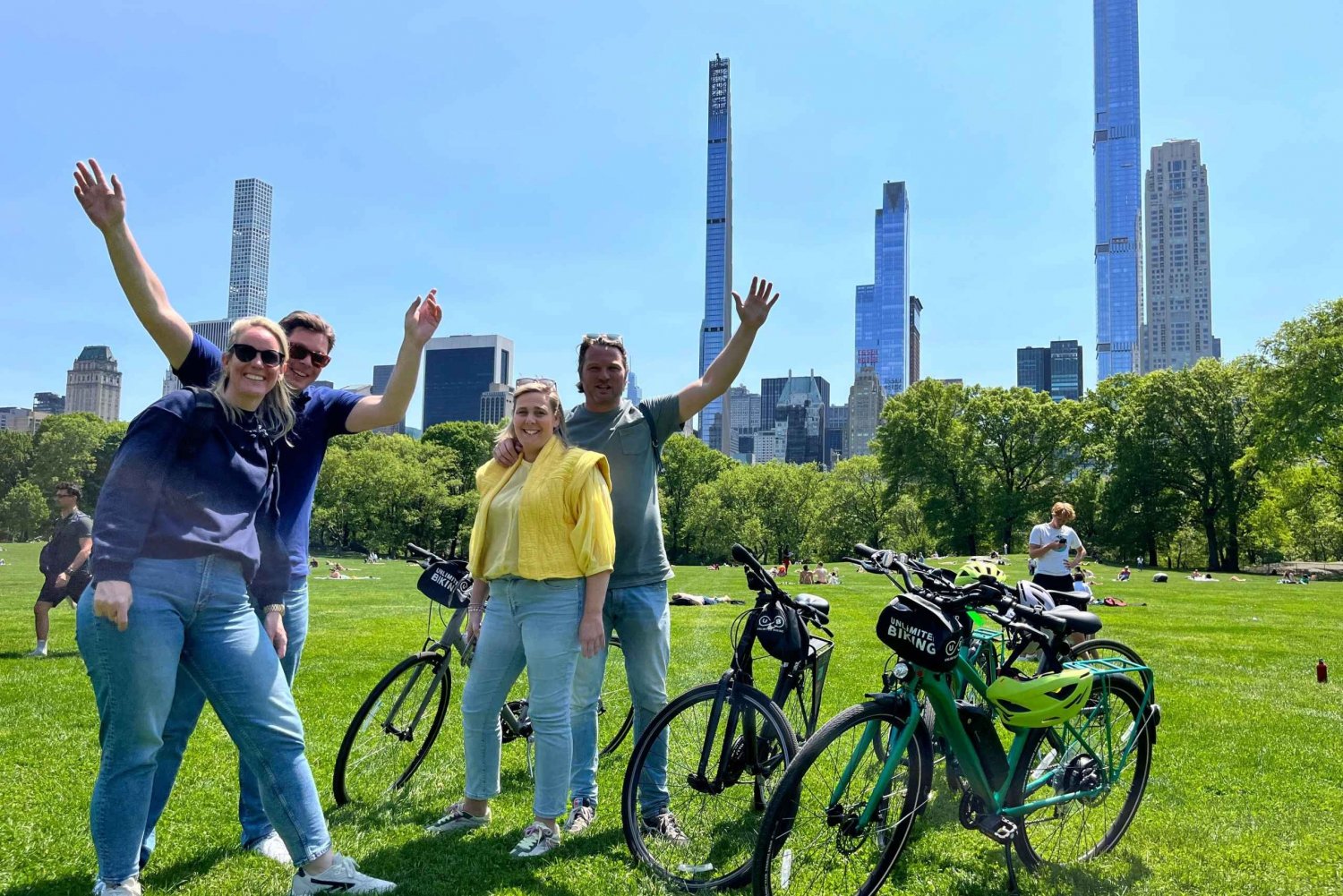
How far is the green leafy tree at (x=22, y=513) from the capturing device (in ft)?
226

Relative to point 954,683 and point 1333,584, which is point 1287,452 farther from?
point 954,683

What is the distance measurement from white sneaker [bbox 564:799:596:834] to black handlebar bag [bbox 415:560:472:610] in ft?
4.13

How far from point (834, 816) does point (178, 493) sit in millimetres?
2605

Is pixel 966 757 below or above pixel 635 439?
below

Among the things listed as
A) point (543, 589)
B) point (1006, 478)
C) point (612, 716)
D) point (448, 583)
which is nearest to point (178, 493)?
point (543, 589)

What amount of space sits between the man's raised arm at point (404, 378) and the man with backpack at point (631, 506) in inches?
24.7

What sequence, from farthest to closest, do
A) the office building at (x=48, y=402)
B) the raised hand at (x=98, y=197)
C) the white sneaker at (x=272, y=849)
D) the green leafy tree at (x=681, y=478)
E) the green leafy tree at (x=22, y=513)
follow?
the office building at (x=48, y=402) < the green leafy tree at (x=22, y=513) < the green leafy tree at (x=681, y=478) < the white sneaker at (x=272, y=849) < the raised hand at (x=98, y=197)

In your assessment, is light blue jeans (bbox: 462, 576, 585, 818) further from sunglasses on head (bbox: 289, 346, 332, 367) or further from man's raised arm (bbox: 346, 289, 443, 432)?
sunglasses on head (bbox: 289, 346, 332, 367)

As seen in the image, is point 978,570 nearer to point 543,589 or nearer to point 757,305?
point 757,305

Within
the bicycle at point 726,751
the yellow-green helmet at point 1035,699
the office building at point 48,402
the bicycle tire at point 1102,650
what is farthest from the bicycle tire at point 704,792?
the office building at point 48,402

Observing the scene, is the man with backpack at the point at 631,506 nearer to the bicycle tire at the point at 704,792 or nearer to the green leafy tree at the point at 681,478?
the bicycle tire at the point at 704,792

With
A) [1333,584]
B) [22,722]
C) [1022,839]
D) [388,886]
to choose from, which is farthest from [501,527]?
[1333,584]

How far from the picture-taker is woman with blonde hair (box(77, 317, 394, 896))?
2.84m

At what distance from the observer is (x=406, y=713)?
15.4ft
